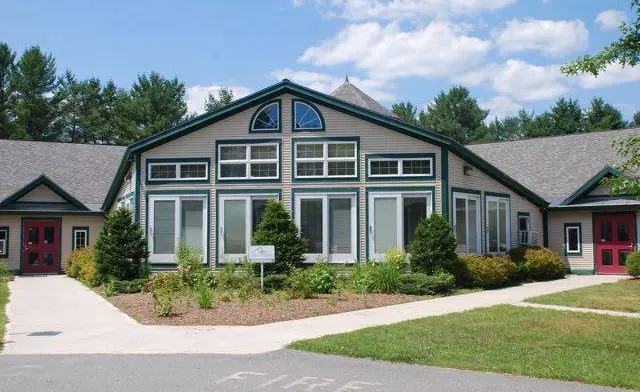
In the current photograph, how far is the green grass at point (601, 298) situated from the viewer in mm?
14062

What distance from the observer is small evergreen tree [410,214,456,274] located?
17.6 metres

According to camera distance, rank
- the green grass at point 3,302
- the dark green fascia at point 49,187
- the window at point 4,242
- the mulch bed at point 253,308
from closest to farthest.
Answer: the green grass at point 3,302
the mulch bed at point 253,308
the dark green fascia at point 49,187
the window at point 4,242

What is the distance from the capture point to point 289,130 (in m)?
19.9

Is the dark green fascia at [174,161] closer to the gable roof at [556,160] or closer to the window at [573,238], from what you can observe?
the gable roof at [556,160]

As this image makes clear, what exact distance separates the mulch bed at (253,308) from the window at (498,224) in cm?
661

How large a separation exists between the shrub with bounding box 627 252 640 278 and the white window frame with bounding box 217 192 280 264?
11.7 m

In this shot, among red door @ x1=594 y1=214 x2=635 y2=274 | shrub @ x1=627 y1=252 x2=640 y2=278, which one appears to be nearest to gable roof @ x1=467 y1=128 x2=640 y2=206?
red door @ x1=594 y1=214 x2=635 y2=274

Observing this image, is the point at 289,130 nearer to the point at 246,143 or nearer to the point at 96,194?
the point at 246,143

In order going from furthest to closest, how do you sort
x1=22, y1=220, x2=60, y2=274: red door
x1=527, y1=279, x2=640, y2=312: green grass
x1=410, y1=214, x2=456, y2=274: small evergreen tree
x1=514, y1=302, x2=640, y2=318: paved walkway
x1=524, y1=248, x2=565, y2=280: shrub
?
x1=22, y1=220, x2=60, y2=274: red door
x1=524, y1=248, x2=565, y2=280: shrub
x1=410, y1=214, x2=456, y2=274: small evergreen tree
x1=527, y1=279, x2=640, y2=312: green grass
x1=514, y1=302, x2=640, y2=318: paved walkway

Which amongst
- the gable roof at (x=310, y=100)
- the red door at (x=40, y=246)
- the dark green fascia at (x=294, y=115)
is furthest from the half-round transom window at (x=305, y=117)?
the red door at (x=40, y=246)

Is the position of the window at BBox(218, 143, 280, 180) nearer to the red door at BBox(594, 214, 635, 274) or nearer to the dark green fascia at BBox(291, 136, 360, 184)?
the dark green fascia at BBox(291, 136, 360, 184)

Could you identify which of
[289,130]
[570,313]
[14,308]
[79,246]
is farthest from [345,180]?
[79,246]

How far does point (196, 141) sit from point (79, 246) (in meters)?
10.3

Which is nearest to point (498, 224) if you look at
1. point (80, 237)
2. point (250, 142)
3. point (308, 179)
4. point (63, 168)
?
point (308, 179)
